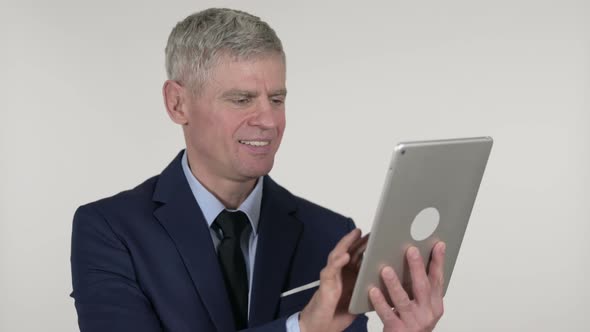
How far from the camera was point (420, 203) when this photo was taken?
2.31 meters

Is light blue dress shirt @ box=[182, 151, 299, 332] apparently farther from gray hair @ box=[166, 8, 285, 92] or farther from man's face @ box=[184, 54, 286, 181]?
gray hair @ box=[166, 8, 285, 92]

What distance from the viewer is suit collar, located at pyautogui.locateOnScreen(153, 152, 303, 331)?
8.96 ft

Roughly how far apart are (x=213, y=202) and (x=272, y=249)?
24 cm

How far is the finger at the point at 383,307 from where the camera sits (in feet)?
7.70

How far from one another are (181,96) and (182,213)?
1.24 feet

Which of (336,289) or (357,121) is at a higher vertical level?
(336,289)

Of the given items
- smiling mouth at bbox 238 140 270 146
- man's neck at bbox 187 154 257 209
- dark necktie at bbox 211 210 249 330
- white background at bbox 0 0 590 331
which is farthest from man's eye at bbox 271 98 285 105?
white background at bbox 0 0 590 331

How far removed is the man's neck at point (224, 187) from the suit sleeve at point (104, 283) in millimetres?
329

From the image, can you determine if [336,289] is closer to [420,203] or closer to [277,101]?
[420,203]

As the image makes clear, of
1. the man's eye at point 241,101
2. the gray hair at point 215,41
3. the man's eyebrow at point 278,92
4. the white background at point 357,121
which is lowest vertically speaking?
the white background at point 357,121

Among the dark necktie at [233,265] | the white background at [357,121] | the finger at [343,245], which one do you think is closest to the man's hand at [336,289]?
the finger at [343,245]

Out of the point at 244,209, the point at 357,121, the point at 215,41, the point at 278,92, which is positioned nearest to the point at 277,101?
the point at 278,92

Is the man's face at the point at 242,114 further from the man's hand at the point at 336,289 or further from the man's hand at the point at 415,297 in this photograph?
the man's hand at the point at 415,297

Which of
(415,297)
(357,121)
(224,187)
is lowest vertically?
(357,121)
